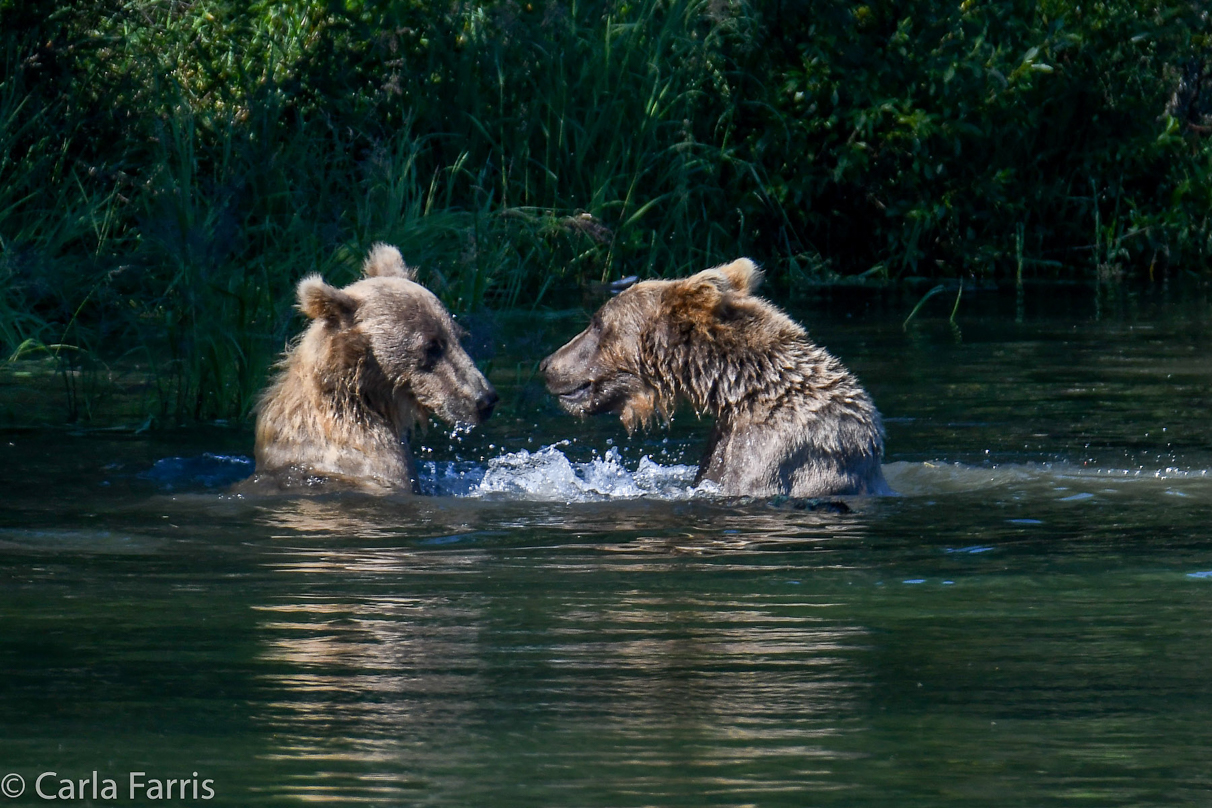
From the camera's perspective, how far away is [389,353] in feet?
25.7

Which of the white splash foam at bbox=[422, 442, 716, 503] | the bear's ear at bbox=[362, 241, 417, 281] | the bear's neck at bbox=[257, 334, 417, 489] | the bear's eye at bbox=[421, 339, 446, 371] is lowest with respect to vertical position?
the white splash foam at bbox=[422, 442, 716, 503]

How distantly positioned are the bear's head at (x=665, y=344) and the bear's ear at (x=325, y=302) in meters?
0.98

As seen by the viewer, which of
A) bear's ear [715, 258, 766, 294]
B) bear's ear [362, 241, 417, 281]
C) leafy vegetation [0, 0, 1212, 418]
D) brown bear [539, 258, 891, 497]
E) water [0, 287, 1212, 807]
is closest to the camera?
water [0, 287, 1212, 807]

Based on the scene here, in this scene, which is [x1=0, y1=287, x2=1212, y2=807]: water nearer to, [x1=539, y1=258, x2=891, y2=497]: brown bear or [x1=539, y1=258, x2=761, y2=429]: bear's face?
[x1=539, y1=258, x2=891, y2=497]: brown bear

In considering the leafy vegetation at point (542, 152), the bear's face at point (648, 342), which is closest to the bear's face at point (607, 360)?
the bear's face at point (648, 342)

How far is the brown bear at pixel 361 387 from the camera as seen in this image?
7.82m

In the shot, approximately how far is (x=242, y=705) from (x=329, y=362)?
3818 millimetres

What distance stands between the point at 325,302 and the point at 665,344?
1.44m

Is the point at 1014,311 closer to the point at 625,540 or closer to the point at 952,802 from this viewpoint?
the point at 625,540

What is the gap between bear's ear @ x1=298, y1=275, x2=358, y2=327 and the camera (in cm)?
777

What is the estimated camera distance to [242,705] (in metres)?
4.11

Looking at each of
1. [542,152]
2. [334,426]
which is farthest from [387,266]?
[542,152]

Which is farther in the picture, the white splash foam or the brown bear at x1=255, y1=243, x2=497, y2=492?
the white splash foam

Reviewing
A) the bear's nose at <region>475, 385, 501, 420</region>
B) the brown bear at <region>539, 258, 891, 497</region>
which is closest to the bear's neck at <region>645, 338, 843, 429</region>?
the brown bear at <region>539, 258, 891, 497</region>
